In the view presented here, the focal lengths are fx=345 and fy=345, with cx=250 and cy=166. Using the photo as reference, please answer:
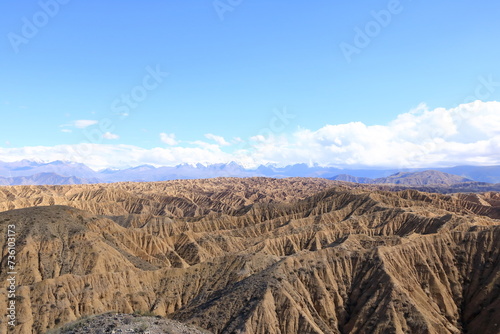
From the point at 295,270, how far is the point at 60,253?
197ft

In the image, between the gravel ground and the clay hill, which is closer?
the gravel ground

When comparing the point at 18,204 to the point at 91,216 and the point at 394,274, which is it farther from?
the point at 394,274

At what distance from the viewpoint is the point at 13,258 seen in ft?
263

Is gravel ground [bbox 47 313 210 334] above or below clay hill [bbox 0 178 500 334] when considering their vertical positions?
above

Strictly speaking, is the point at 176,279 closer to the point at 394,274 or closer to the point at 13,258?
the point at 13,258

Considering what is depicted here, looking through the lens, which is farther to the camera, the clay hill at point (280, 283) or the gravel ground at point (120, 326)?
the clay hill at point (280, 283)

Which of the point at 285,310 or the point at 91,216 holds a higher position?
the point at 91,216

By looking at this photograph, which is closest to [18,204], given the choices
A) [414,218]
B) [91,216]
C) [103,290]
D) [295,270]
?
[91,216]

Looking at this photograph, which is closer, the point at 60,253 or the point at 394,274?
the point at 394,274

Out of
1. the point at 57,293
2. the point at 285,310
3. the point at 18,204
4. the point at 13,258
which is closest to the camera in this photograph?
the point at 285,310

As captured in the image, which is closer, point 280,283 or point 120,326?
point 120,326

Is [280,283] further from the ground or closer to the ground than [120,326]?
closer to the ground

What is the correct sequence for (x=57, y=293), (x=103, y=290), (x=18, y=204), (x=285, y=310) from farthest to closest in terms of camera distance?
(x=18, y=204), (x=103, y=290), (x=57, y=293), (x=285, y=310)

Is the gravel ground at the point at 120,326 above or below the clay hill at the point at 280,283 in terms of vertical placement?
above
